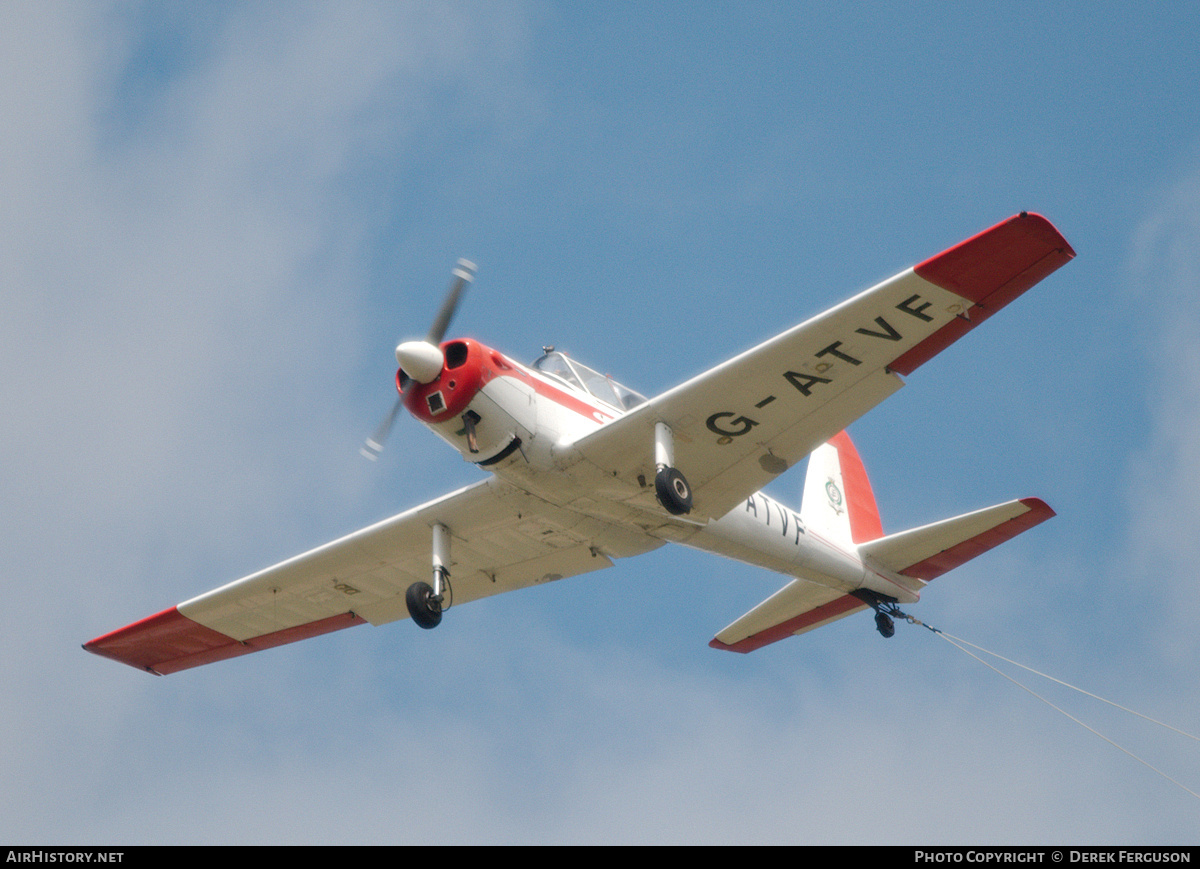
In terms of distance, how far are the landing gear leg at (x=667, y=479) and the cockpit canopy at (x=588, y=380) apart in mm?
1285

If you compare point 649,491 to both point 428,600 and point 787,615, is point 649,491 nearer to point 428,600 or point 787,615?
point 428,600

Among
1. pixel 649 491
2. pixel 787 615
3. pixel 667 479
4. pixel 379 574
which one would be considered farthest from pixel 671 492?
pixel 787 615

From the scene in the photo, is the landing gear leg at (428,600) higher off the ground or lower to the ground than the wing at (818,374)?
lower

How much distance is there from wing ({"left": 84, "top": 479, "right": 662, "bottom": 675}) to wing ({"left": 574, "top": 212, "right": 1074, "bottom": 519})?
1511mm

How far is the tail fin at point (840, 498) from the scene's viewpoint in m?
17.2

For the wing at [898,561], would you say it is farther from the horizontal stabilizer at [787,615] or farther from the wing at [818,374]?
the wing at [818,374]

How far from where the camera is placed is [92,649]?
17.4m

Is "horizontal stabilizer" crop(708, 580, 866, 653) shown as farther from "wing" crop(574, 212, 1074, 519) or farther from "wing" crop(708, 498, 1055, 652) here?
"wing" crop(574, 212, 1074, 519)

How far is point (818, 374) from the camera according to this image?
12875 millimetres

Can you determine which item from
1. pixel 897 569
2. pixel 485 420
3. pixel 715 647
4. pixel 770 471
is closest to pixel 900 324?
pixel 770 471

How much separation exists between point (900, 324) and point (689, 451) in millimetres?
2668

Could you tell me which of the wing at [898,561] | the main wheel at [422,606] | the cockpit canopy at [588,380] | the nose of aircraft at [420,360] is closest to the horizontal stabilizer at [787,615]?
the wing at [898,561]

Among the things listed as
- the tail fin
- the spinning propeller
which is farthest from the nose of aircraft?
the tail fin
